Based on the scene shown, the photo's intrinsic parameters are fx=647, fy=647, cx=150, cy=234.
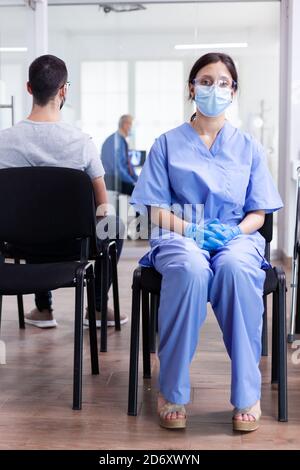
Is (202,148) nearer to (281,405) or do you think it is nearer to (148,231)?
(148,231)

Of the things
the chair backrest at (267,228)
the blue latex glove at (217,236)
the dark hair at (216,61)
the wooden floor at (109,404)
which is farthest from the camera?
the chair backrest at (267,228)

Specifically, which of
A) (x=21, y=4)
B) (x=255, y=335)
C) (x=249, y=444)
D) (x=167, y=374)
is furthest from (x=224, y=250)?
(x=21, y=4)

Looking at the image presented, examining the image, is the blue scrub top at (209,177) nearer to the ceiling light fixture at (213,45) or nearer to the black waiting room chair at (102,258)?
the black waiting room chair at (102,258)

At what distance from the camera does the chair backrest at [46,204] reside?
219cm

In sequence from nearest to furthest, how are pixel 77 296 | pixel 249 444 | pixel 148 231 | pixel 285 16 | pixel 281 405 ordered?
pixel 249 444 < pixel 281 405 < pixel 77 296 < pixel 148 231 < pixel 285 16

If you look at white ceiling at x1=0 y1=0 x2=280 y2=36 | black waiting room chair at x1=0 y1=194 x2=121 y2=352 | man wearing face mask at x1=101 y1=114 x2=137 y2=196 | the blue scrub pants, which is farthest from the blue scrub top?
white ceiling at x1=0 y1=0 x2=280 y2=36

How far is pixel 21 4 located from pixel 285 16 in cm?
199

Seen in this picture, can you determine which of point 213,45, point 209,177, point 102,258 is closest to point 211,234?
point 209,177

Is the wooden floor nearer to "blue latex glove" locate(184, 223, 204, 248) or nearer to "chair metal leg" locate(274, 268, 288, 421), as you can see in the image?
"chair metal leg" locate(274, 268, 288, 421)

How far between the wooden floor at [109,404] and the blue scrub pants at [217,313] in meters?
0.12

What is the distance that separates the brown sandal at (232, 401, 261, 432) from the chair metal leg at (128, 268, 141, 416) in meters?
0.31

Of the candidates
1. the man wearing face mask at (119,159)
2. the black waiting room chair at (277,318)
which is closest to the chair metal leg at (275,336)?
the black waiting room chair at (277,318)

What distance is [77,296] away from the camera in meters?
2.07

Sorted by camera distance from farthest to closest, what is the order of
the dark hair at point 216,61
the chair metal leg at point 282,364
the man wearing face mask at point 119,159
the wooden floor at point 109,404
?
the man wearing face mask at point 119,159
the dark hair at point 216,61
the chair metal leg at point 282,364
the wooden floor at point 109,404
